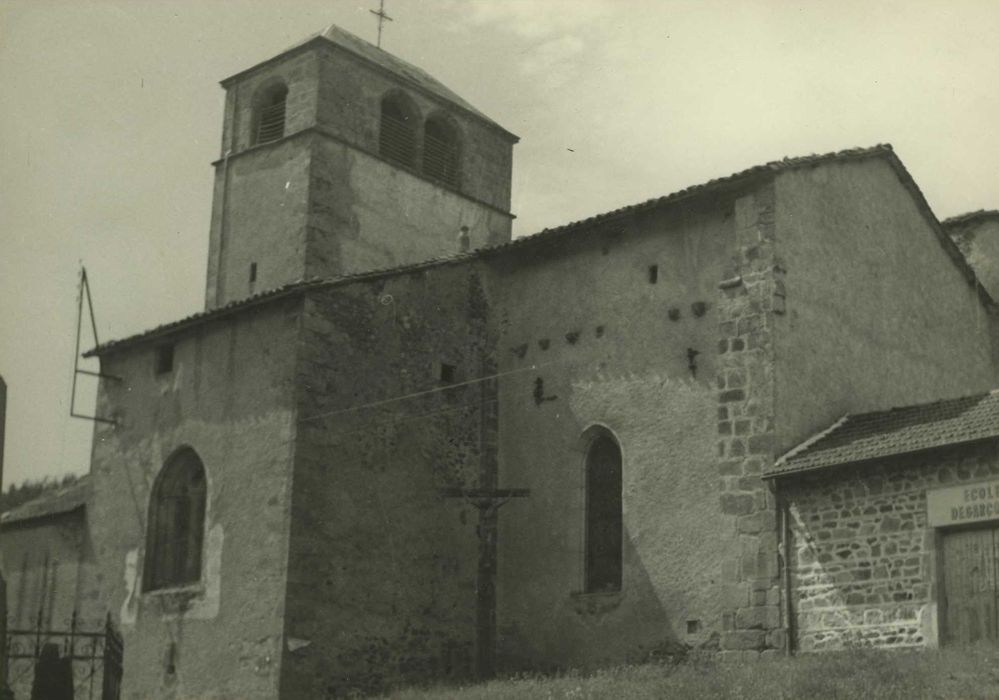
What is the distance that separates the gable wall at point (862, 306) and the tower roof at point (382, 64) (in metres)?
11.1

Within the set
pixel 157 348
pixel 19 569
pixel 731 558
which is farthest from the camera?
pixel 19 569

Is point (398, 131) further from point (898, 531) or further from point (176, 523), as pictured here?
point (898, 531)

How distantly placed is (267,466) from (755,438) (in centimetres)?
679

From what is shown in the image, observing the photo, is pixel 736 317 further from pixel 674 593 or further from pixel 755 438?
pixel 674 593

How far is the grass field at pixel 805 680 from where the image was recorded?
12141 millimetres

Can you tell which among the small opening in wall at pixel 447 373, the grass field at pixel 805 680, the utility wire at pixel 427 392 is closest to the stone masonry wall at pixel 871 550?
the grass field at pixel 805 680

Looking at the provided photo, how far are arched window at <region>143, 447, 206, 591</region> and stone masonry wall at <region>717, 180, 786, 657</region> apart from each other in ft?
26.3

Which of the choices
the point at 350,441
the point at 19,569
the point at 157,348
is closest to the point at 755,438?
the point at 350,441

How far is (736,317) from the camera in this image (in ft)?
56.3

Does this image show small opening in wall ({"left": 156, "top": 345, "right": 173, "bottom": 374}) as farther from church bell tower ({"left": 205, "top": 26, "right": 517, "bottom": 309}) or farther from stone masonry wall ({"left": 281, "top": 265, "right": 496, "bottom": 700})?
church bell tower ({"left": 205, "top": 26, "right": 517, "bottom": 309})

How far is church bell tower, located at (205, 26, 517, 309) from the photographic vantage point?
25.1 metres

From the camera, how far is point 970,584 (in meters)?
14.5

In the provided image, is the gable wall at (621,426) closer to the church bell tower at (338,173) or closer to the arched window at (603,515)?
the arched window at (603,515)

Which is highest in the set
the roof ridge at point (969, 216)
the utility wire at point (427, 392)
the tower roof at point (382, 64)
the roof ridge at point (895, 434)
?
the tower roof at point (382, 64)
